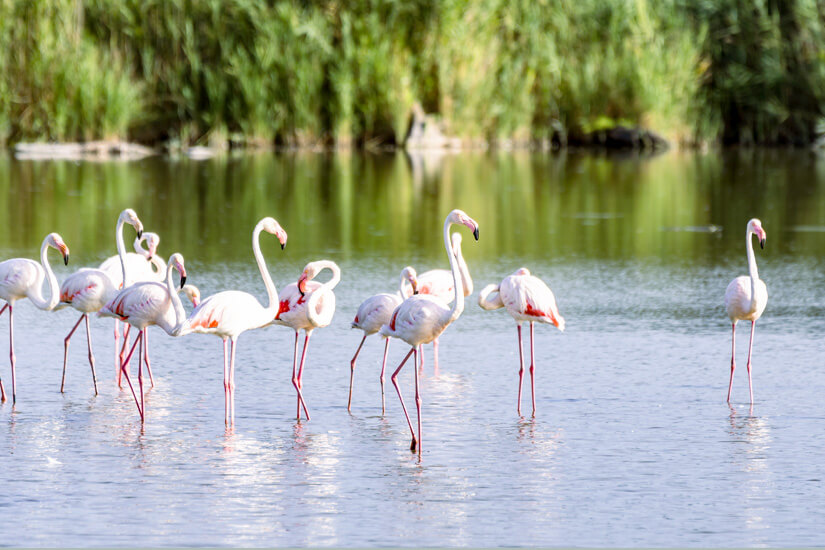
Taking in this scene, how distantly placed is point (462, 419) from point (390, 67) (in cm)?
2162

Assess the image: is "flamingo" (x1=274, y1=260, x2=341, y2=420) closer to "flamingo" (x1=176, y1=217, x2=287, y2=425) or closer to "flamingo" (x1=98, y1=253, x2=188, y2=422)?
"flamingo" (x1=176, y1=217, x2=287, y2=425)

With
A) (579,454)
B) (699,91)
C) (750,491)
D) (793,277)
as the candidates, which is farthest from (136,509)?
(699,91)

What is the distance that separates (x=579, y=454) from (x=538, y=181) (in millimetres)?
15579

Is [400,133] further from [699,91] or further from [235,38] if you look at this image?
[699,91]

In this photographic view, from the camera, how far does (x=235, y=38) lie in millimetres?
28281

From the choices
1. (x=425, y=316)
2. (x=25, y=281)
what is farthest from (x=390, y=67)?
(x=425, y=316)

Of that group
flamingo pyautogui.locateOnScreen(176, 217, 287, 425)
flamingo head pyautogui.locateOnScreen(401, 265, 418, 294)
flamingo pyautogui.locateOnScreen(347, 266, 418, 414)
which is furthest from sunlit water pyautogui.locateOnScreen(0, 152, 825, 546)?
flamingo head pyautogui.locateOnScreen(401, 265, 418, 294)

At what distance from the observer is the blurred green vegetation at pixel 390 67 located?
2677 cm

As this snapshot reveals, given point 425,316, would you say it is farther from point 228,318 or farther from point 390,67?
point 390,67

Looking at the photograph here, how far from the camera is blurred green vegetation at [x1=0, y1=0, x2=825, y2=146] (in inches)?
1054

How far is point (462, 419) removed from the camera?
7352 mm

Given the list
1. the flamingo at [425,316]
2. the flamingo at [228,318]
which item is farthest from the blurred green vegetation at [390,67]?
the flamingo at [425,316]

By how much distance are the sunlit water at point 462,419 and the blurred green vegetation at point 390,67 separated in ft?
39.9

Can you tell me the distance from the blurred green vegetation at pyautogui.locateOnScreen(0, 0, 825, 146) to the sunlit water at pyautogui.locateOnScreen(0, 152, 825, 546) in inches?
479
